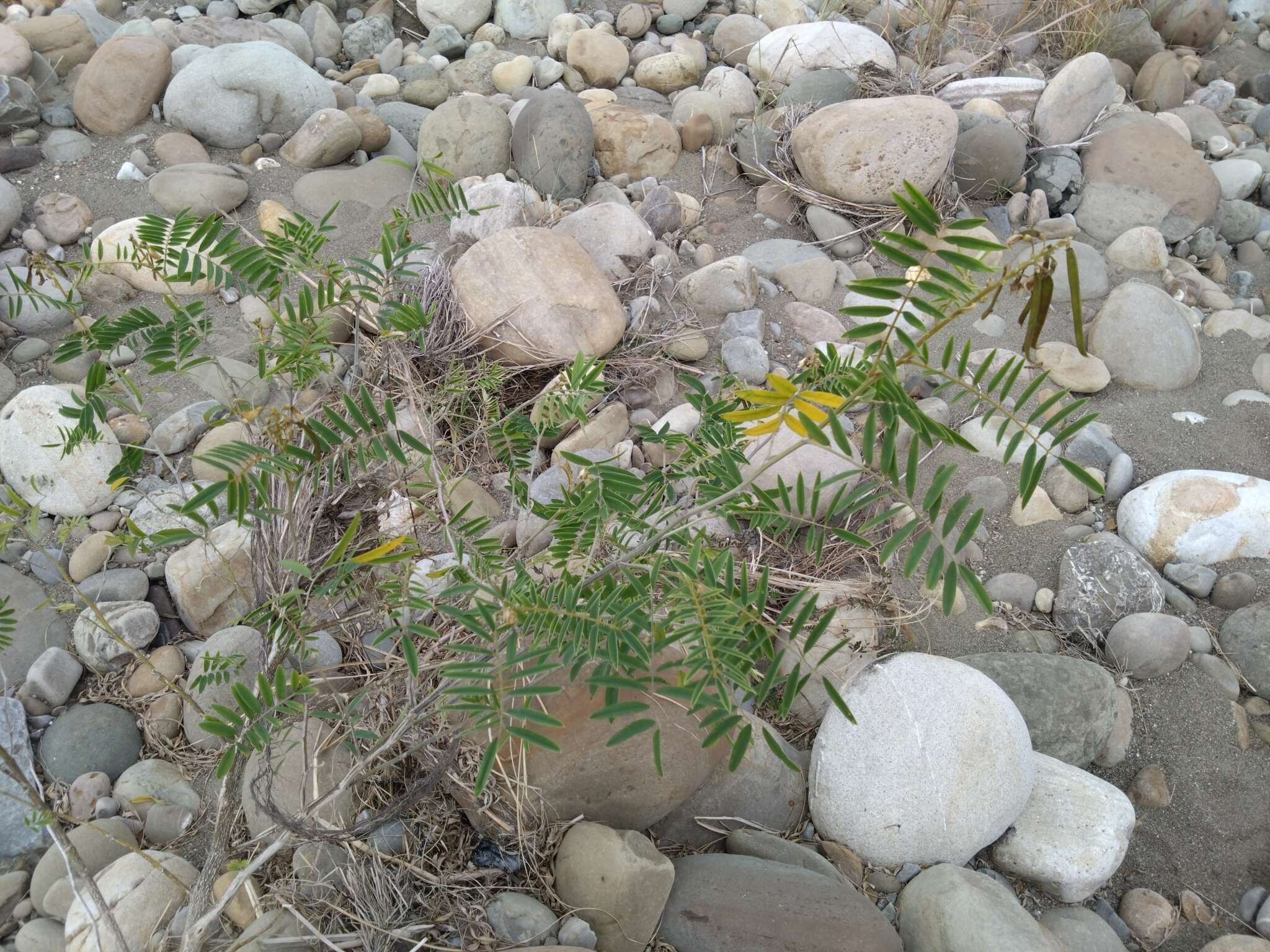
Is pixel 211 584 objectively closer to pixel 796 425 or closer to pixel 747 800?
pixel 747 800

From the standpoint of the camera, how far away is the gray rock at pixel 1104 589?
8.61 feet

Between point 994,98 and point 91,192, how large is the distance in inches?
152

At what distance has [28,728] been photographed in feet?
7.29

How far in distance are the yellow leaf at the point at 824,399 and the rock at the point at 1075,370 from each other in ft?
8.31

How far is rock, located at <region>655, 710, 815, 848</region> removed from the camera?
2.03m

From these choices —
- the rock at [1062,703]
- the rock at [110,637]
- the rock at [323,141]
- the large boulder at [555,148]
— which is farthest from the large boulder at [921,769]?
the rock at [323,141]

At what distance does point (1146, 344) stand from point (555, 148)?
233cm

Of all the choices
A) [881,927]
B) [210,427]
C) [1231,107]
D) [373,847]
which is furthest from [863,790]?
[1231,107]

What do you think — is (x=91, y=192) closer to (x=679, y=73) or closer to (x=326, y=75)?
(x=326, y=75)

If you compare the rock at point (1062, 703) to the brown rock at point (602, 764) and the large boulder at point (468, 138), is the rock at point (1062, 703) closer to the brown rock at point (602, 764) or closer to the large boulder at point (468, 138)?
the brown rock at point (602, 764)

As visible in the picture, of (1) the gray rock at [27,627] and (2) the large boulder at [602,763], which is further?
(1) the gray rock at [27,627]

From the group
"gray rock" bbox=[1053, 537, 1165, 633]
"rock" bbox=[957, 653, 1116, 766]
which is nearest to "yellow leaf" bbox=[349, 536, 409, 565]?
"rock" bbox=[957, 653, 1116, 766]

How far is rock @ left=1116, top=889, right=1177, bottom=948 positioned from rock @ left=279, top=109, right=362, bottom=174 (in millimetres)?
3739

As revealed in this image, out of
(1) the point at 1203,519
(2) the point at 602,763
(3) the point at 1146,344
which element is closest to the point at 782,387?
(2) the point at 602,763
